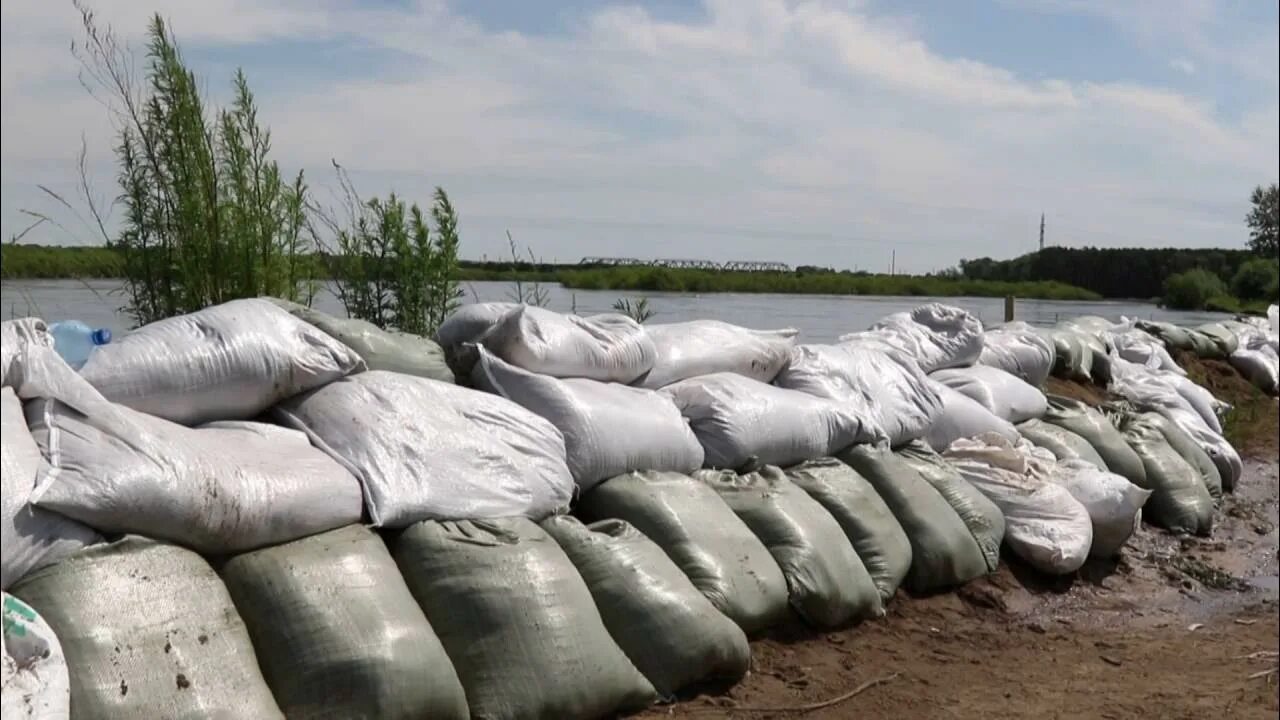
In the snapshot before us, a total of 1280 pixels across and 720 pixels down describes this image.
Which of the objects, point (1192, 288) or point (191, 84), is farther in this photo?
point (1192, 288)

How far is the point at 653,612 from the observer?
121 inches

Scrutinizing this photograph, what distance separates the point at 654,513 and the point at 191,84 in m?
2.17

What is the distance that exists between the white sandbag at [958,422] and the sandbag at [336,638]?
2.84 meters

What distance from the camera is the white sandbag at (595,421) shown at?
11.5 ft

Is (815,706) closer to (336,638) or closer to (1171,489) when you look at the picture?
(336,638)

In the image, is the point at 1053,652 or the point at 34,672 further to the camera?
the point at 1053,652

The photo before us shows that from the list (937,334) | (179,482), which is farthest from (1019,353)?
(179,482)

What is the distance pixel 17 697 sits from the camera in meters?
2.04

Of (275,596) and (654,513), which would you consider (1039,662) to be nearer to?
(654,513)

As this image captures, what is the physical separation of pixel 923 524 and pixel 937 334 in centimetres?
190

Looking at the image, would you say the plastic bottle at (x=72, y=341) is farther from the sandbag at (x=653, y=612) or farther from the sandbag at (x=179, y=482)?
the sandbag at (x=653, y=612)

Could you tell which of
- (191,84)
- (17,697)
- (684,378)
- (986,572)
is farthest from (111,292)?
(986,572)

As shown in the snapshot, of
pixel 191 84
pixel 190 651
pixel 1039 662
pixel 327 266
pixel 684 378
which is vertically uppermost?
pixel 191 84

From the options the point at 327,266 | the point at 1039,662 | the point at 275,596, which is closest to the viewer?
the point at 275,596
